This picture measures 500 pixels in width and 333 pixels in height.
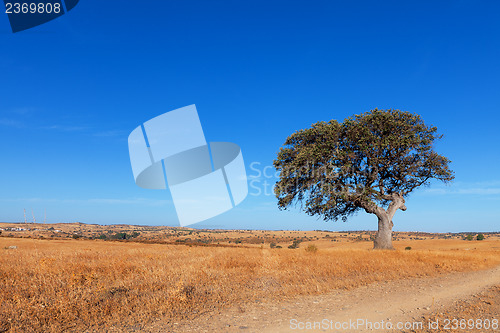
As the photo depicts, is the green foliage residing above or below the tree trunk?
above

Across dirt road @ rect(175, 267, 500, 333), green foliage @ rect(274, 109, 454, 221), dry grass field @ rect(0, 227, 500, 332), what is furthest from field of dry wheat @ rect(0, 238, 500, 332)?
green foliage @ rect(274, 109, 454, 221)

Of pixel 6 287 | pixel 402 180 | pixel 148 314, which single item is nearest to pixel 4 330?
pixel 148 314

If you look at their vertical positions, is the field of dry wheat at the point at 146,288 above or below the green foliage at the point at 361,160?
below

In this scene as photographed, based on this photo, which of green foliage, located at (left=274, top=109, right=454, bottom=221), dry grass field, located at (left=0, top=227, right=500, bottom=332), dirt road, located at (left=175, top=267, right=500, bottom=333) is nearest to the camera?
dirt road, located at (left=175, top=267, right=500, bottom=333)

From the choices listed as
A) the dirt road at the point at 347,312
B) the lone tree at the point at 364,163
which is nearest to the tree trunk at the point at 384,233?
the lone tree at the point at 364,163

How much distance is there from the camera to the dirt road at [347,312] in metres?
5.28

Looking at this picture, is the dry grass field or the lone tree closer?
the dry grass field

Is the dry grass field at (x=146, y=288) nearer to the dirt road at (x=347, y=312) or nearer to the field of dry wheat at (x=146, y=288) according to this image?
the field of dry wheat at (x=146, y=288)

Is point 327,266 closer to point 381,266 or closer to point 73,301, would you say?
point 381,266

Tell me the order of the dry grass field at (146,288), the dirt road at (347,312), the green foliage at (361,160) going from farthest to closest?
the green foliage at (361,160) → the dry grass field at (146,288) → the dirt road at (347,312)

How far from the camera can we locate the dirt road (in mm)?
5277

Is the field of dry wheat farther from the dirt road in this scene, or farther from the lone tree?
the lone tree

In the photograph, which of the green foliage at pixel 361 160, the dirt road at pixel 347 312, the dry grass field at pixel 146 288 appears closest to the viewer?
the dirt road at pixel 347 312

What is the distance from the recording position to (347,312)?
20.2 ft
